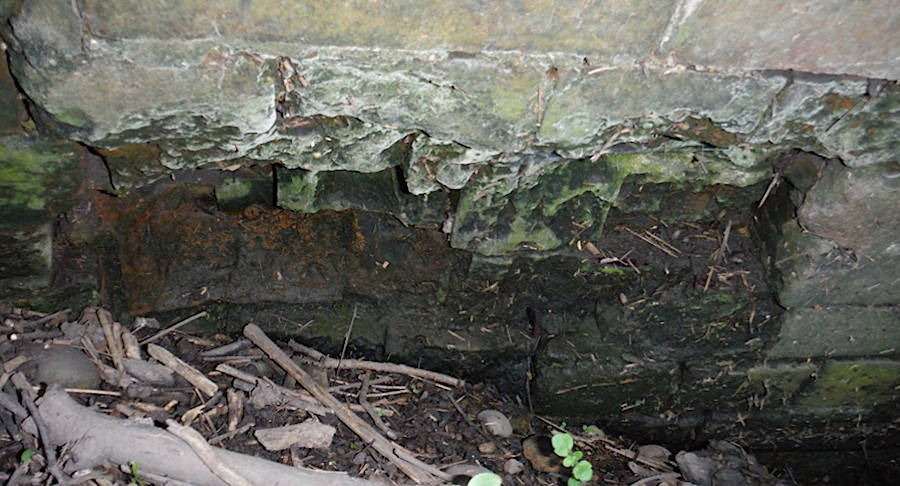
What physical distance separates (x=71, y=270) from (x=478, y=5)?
1759mm

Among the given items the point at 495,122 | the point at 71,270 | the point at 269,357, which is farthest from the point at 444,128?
the point at 71,270

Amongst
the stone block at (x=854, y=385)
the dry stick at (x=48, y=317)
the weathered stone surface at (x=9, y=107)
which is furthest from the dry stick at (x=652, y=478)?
the weathered stone surface at (x=9, y=107)

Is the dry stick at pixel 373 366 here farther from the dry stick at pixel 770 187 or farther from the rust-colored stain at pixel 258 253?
the dry stick at pixel 770 187

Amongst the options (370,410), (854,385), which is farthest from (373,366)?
(854,385)

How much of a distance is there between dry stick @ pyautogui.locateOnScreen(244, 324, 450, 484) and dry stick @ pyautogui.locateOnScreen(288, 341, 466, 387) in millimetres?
143

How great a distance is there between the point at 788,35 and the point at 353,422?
1926 millimetres

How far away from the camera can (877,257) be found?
2.77 meters

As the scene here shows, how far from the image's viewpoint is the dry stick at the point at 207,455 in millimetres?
2100

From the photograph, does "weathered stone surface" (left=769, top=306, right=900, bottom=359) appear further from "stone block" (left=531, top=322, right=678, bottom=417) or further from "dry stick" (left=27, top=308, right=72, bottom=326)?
"dry stick" (left=27, top=308, right=72, bottom=326)

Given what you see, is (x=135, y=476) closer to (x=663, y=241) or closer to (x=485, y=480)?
(x=485, y=480)

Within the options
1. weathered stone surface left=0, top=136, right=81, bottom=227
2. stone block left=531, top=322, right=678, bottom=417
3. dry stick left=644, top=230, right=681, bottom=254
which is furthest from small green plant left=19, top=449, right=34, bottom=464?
dry stick left=644, top=230, right=681, bottom=254

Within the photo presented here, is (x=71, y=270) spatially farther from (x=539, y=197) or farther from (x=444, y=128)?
(x=539, y=197)

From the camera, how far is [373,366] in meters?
2.97

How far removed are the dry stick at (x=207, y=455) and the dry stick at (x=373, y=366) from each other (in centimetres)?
80
